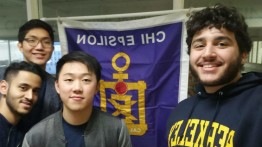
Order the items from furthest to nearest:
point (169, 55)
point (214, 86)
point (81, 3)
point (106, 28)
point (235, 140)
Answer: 1. point (81, 3)
2. point (106, 28)
3. point (169, 55)
4. point (214, 86)
5. point (235, 140)

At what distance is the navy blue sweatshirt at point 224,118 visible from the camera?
2.86 ft

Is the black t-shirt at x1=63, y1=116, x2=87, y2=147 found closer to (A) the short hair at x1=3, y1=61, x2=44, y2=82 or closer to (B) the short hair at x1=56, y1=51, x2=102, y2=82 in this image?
(B) the short hair at x1=56, y1=51, x2=102, y2=82

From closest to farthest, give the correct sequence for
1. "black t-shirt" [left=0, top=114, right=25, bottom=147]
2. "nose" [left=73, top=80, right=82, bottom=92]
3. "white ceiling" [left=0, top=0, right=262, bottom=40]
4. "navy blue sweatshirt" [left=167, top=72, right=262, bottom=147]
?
"navy blue sweatshirt" [left=167, top=72, right=262, bottom=147]
"nose" [left=73, top=80, right=82, bottom=92]
"black t-shirt" [left=0, top=114, right=25, bottom=147]
"white ceiling" [left=0, top=0, right=262, bottom=40]

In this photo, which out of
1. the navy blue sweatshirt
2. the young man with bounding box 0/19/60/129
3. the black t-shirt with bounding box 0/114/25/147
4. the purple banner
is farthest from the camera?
the purple banner

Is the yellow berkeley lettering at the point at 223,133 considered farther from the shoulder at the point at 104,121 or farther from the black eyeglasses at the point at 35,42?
the black eyeglasses at the point at 35,42

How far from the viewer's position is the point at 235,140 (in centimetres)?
88

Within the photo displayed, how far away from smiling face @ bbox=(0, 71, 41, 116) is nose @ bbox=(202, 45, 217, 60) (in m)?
0.96

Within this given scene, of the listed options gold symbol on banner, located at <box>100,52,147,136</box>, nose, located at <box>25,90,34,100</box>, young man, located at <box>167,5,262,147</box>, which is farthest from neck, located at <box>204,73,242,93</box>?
nose, located at <box>25,90,34,100</box>

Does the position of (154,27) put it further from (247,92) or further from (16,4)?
(16,4)

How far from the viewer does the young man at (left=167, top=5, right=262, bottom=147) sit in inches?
34.8

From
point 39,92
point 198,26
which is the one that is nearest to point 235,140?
point 198,26

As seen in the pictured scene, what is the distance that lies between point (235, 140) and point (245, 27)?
52cm

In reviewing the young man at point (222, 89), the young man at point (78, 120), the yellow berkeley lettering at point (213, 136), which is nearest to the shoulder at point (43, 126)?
the young man at point (78, 120)

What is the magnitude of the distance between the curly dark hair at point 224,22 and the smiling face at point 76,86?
551mm
